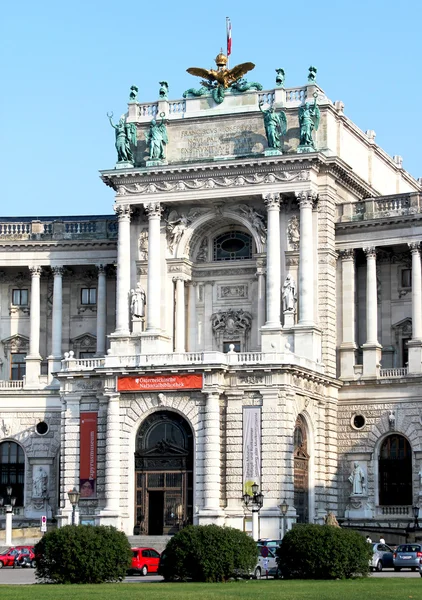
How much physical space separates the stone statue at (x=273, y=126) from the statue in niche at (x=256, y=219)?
4.11 m

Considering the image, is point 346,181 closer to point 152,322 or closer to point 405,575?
point 152,322

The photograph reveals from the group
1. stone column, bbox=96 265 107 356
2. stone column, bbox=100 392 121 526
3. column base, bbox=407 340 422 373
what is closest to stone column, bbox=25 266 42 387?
stone column, bbox=96 265 107 356

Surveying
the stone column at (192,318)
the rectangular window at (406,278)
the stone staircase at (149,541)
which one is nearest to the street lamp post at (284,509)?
the stone staircase at (149,541)

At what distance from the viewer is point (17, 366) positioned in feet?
319

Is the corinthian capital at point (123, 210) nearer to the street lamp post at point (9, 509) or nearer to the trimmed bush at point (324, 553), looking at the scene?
the street lamp post at point (9, 509)

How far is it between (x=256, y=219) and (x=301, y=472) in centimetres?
1516

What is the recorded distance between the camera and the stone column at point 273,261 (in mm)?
86438

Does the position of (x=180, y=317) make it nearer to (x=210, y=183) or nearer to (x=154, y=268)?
(x=154, y=268)

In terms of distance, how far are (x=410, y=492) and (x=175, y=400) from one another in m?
14.8

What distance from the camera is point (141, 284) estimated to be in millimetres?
90312

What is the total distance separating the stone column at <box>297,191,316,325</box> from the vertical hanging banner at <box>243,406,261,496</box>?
7232mm

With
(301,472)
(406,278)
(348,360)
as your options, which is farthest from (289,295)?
(301,472)

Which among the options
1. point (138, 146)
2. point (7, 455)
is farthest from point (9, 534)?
point (138, 146)

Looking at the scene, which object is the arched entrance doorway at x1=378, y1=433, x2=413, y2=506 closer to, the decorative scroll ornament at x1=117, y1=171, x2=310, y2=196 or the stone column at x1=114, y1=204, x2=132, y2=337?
the decorative scroll ornament at x1=117, y1=171, x2=310, y2=196
